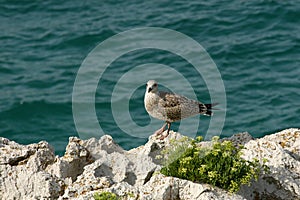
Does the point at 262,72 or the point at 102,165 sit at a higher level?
the point at 102,165

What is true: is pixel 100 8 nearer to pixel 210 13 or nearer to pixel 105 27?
pixel 105 27

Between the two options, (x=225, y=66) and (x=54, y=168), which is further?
(x=225, y=66)

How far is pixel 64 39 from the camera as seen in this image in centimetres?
2227

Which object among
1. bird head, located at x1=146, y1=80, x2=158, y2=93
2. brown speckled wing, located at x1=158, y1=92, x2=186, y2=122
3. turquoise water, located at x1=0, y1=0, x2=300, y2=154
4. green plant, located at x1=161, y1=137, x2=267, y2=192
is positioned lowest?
turquoise water, located at x1=0, y1=0, x2=300, y2=154

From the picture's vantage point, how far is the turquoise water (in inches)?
706

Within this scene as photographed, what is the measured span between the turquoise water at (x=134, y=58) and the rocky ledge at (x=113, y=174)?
7.16 metres

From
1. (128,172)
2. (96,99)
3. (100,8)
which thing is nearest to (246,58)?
(96,99)

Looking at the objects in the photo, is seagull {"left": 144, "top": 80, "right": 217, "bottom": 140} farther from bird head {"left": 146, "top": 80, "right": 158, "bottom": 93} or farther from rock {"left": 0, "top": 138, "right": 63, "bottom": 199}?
rock {"left": 0, "top": 138, "right": 63, "bottom": 199}

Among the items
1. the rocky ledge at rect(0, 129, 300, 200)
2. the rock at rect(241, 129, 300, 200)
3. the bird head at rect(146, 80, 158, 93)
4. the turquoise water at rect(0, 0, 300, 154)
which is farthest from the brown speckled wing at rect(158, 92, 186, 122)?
the turquoise water at rect(0, 0, 300, 154)

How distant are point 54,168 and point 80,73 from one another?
10.5m

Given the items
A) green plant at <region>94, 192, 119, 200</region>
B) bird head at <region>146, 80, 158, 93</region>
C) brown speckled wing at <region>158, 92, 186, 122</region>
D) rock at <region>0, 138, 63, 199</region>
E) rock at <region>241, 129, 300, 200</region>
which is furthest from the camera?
brown speckled wing at <region>158, 92, 186, 122</region>

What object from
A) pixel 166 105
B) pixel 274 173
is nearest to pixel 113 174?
pixel 166 105

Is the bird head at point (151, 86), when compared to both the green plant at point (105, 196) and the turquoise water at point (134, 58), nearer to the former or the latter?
the green plant at point (105, 196)

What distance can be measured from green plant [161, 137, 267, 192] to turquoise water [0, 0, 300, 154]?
7951 millimetres
